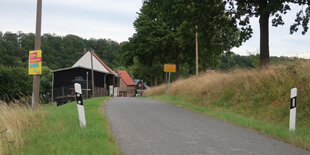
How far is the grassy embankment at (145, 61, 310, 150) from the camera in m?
7.16

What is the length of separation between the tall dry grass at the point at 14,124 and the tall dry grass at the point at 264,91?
7.03 m

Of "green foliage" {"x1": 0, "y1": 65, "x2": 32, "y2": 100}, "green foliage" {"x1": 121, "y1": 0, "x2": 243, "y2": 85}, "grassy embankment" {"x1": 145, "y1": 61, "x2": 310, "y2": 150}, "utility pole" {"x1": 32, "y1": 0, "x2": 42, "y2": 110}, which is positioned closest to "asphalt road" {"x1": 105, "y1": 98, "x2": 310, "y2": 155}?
"grassy embankment" {"x1": 145, "y1": 61, "x2": 310, "y2": 150}

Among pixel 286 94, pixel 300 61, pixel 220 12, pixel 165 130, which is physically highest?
pixel 220 12

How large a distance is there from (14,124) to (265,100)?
8.44 m

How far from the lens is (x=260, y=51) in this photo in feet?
49.2

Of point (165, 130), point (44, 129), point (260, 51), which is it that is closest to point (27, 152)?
point (44, 129)

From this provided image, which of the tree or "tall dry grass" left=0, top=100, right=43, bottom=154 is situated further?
the tree

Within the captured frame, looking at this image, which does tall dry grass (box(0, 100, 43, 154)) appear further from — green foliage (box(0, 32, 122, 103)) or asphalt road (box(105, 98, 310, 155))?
green foliage (box(0, 32, 122, 103))

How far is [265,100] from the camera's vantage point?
10.4 metres

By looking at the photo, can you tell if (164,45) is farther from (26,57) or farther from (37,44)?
(26,57)

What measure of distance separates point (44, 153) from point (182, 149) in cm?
240

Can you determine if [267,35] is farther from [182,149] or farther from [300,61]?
[182,149]

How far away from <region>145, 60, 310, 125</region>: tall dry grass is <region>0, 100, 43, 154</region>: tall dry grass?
7.03 m

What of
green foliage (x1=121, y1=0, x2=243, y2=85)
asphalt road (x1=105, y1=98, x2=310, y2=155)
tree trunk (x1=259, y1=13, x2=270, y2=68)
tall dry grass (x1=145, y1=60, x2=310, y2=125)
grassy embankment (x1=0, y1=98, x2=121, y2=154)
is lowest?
asphalt road (x1=105, y1=98, x2=310, y2=155)
